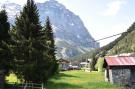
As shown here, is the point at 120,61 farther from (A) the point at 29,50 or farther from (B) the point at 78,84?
(A) the point at 29,50

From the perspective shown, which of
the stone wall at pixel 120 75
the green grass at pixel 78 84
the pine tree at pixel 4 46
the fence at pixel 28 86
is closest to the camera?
the fence at pixel 28 86

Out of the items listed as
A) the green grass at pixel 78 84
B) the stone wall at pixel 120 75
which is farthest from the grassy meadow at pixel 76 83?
the stone wall at pixel 120 75

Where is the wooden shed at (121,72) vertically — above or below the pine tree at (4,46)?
below

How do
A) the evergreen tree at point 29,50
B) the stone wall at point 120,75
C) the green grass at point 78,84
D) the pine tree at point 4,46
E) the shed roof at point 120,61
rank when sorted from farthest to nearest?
the shed roof at point 120,61, the stone wall at point 120,75, the green grass at point 78,84, the pine tree at point 4,46, the evergreen tree at point 29,50

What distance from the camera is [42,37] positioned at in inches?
2232

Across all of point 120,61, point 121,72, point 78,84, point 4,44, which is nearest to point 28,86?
point 4,44

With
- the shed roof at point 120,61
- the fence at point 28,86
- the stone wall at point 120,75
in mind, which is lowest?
the fence at point 28,86

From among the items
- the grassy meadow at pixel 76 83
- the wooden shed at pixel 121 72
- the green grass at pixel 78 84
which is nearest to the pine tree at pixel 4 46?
the grassy meadow at pixel 76 83

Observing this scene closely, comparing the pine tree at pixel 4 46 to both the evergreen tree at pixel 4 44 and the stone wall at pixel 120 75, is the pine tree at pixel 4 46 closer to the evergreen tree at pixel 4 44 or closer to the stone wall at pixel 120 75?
the evergreen tree at pixel 4 44

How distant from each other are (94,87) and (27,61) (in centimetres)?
1027

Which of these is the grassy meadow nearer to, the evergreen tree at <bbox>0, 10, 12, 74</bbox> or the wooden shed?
the wooden shed

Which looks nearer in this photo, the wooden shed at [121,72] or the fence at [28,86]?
the fence at [28,86]

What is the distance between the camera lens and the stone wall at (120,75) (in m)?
63.3

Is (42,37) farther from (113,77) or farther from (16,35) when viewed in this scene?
(113,77)
